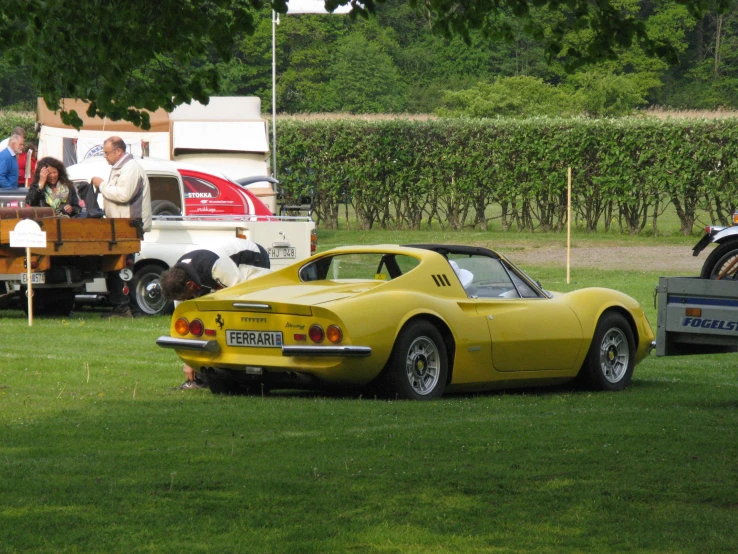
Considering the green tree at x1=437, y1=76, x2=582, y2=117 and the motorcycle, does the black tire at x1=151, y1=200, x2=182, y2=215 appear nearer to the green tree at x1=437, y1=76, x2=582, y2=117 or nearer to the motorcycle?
the motorcycle

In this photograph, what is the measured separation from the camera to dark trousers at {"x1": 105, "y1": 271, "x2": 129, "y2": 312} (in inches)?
679

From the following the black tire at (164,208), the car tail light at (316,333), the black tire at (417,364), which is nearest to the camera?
the car tail light at (316,333)

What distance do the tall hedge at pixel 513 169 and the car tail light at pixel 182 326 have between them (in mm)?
23947

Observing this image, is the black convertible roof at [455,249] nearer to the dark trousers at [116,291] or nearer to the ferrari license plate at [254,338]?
the ferrari license plate at [254,338]

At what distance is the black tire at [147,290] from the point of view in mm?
17688

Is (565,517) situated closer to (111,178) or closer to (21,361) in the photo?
(21,361)

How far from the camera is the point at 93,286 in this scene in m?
17.6

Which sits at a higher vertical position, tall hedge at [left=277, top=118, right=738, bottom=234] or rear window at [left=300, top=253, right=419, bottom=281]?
tall hedge at [left=277, top=118, right=738, bottom=234]

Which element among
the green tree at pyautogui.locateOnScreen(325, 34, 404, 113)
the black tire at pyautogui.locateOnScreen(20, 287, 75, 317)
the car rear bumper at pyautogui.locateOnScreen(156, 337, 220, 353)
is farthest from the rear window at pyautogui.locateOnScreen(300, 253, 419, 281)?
the green tree at pyautogui.locateOnScreen(325, 34, 404, 113)

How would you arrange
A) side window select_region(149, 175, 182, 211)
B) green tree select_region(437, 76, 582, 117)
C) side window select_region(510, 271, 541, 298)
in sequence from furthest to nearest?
1. green tree select_region(437, 76, 582, 117)
2. side window select_region(149, 175, 182, 211)
3. side window select_region(510, 271, 541, 298)

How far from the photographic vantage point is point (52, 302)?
17625mm

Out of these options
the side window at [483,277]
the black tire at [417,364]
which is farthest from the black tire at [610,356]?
the black tire at [417,364]

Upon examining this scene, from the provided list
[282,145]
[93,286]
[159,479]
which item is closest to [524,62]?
[282,145]

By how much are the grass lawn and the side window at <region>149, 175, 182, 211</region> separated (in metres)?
9.14
